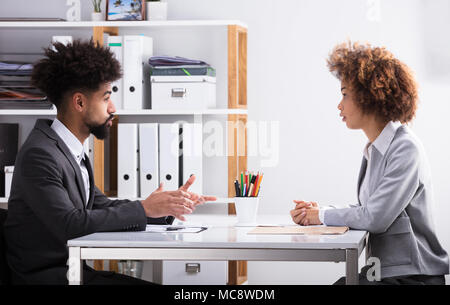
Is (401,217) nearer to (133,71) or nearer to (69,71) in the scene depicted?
(69,71)

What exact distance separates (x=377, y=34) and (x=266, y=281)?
1414 millimetres

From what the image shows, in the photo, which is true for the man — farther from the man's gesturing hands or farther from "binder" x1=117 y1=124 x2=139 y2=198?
"binder" x1=117 y1=124 x2=139 y2=198

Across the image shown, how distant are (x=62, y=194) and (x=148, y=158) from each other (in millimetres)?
1328

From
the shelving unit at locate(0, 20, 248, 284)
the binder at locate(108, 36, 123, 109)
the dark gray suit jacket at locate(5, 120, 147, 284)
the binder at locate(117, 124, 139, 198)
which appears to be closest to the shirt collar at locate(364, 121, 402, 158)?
the dark gray suit jacket at locate(5, 120, 147, 284)

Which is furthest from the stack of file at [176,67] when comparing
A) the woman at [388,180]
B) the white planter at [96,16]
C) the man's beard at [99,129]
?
the woman at [388,180]

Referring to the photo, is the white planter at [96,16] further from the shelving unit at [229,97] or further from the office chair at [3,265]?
the office chair at [3,265]

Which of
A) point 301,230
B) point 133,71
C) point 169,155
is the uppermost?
point 133,71

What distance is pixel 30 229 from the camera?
78.5 inches

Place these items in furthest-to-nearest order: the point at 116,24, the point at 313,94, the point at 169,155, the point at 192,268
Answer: the point at 313,94
the point at 116,24
the point at 169,155
the point at 192,268

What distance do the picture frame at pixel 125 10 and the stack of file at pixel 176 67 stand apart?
0.26 m

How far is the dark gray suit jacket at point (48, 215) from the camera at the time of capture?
189 cm

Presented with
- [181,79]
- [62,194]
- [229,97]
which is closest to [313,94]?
[229,97]

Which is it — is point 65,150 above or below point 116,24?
below

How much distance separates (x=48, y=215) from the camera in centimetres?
190
